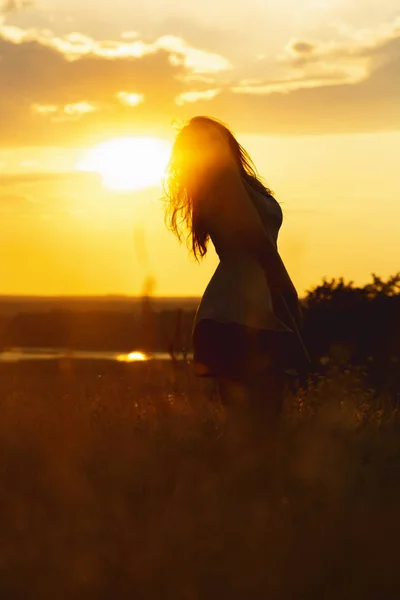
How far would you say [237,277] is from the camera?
5836 millimetres

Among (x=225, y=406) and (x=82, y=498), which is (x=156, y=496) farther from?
(x=225, y=406)

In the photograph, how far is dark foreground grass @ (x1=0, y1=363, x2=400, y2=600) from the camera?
4.56 metres

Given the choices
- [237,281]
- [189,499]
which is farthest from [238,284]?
[189,499]

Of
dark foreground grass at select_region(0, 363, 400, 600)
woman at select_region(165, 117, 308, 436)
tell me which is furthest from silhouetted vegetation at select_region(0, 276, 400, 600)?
woman at select_region(165, 117, 308, 436)

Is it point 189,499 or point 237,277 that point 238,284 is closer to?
point 237,277

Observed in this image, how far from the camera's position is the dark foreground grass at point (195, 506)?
4.56m

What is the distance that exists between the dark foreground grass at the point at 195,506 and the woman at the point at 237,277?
0.37 meters

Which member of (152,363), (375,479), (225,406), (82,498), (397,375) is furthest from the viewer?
(397,375)

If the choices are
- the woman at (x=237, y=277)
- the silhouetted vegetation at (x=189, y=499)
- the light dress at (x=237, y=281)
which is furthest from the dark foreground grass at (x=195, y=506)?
the light dress at (x=237, y=281)

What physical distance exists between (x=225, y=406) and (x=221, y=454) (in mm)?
334

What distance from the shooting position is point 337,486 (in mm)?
5375

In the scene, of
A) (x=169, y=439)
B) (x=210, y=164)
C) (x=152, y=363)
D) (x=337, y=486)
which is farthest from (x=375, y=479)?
(x=152, y=363)

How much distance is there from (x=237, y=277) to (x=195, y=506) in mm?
1336

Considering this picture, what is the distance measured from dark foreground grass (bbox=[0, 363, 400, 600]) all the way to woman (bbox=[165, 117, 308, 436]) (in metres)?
0.37
